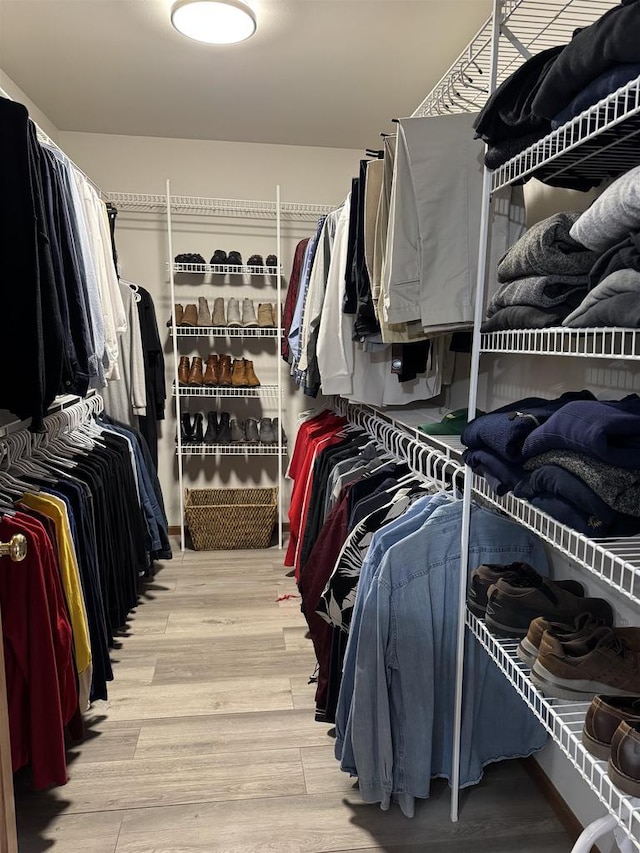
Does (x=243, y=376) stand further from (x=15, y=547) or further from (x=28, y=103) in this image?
(x=15, y=547)

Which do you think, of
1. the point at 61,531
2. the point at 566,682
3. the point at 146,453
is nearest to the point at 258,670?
the point at 61,531

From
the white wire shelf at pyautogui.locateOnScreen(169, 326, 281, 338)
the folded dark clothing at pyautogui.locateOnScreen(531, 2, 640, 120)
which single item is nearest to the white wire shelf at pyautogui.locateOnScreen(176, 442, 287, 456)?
the white wire shelf at pyautogui.locateOnScreen(169, 326, 281, 338)

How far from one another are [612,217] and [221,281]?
11.0 ft

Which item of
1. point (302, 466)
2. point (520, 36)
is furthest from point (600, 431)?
point (302, 466)

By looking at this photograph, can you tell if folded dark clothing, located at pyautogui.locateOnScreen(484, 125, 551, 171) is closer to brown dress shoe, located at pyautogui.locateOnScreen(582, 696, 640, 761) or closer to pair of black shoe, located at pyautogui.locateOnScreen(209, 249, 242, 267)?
brown dress shoe, located at pyautogui.locateOnScreen(582, 696, 640, 761)

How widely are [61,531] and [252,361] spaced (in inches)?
95.0

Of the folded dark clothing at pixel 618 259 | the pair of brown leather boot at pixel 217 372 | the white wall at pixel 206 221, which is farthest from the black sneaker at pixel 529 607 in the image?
the white wall at pixel 206 221

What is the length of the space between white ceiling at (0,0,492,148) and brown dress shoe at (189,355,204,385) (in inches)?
55.1

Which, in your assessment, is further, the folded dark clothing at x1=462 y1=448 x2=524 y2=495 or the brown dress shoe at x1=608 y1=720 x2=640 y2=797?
the folded dark clothing at x1=462 y1=448 x2=524 y2=495

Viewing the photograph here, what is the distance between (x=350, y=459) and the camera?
2.38m

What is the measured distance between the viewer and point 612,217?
95cm

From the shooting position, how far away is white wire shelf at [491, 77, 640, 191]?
3.14ft

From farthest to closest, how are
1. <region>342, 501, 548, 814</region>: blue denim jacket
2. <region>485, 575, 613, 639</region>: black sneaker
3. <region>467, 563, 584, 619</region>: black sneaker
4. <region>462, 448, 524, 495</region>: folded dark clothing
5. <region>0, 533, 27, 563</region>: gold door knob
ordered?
<region>342, 501, 548, 814</region>: blue denim jacket < <region>467, 563, 584, 619</region>: black sneaker < <region>485, 575, 613, 639</region>: black sneaker < <region>462, 448, 524, 495</region>: folded dark clothing < <region>0, 533, 27, 563</region>: gold door knob

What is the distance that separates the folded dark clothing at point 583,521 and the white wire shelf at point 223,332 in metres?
2.93
